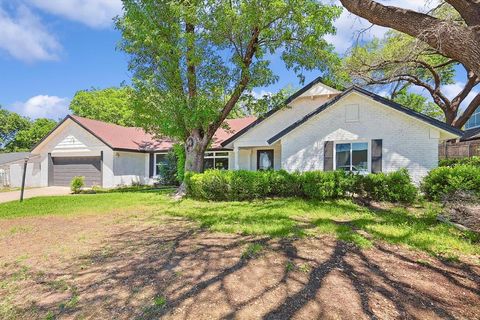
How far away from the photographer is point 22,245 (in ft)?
20.2

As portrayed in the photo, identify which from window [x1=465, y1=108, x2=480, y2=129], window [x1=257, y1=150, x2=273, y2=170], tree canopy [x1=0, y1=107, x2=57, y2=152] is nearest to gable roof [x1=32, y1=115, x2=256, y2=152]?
window [x1=257, y1=150, x2=273, y2=170]

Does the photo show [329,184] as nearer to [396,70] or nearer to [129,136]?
[396,70]

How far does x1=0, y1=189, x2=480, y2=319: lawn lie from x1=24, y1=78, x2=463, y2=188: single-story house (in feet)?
15.2

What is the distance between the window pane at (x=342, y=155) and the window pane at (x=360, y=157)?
0.25 meters

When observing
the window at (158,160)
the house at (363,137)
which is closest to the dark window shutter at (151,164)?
the window at (158,160)

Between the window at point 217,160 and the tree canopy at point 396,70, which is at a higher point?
the tree canopy at point 396,70

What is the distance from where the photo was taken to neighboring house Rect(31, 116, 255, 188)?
760 inches

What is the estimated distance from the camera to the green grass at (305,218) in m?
5.82

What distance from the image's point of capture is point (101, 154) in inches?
771

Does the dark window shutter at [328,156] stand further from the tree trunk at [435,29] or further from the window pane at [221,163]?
the tree trunk at [435,29]

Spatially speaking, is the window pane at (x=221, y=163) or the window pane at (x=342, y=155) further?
the window pane at (x=221, y=163)

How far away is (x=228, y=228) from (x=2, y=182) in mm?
23146

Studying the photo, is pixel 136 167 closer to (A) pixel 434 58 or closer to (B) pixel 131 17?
(B) pixel 131 17

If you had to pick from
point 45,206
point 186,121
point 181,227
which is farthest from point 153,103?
point 181,227
